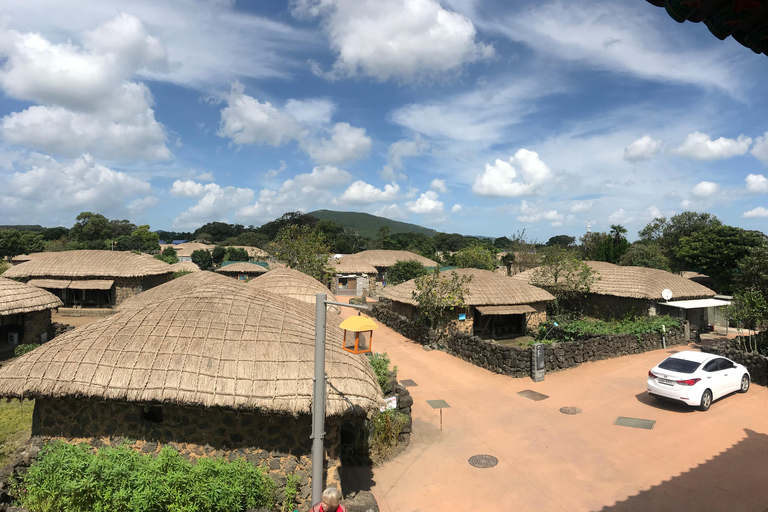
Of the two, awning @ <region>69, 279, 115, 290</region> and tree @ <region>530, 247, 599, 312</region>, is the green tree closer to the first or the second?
tree @ <region>530, 247, 599, 312</region>

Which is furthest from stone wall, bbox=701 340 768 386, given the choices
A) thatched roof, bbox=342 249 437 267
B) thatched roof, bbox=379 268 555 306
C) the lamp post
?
thatched roof, bbox=342 249 437 267

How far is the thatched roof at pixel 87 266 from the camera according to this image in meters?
30.9

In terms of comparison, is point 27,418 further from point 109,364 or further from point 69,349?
point 109,364

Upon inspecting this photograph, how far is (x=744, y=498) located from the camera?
8.29 metres

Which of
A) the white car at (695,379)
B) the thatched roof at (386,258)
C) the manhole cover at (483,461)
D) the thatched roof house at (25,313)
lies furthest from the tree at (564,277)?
the thatched roof house at (25,313)

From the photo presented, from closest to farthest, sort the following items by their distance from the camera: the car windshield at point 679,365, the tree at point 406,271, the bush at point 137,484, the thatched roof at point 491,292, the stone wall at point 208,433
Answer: the bush at point 137,484 < the stone wall at point 208,433 < the car windshield at point 679,365 < the thatched roof at point 491,292 < the tree at point 406,271

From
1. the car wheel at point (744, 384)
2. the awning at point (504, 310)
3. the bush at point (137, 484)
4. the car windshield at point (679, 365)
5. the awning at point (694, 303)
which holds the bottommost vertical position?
the car wheel at point (744, 384)

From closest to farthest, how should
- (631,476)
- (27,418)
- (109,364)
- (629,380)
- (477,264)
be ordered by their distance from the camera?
(109,364), (631,476), (27,418), (629,380), (477,264)

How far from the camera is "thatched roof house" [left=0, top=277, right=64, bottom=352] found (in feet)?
62.8

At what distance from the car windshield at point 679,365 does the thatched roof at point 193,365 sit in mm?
10264

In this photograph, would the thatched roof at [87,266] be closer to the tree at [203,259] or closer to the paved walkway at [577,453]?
the paved walkway at [577,453]

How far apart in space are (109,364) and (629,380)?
16914 millimetres

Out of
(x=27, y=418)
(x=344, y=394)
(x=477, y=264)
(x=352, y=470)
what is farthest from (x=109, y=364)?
(x=477, y=264)

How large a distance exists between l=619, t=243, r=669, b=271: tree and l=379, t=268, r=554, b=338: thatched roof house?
23479mm
